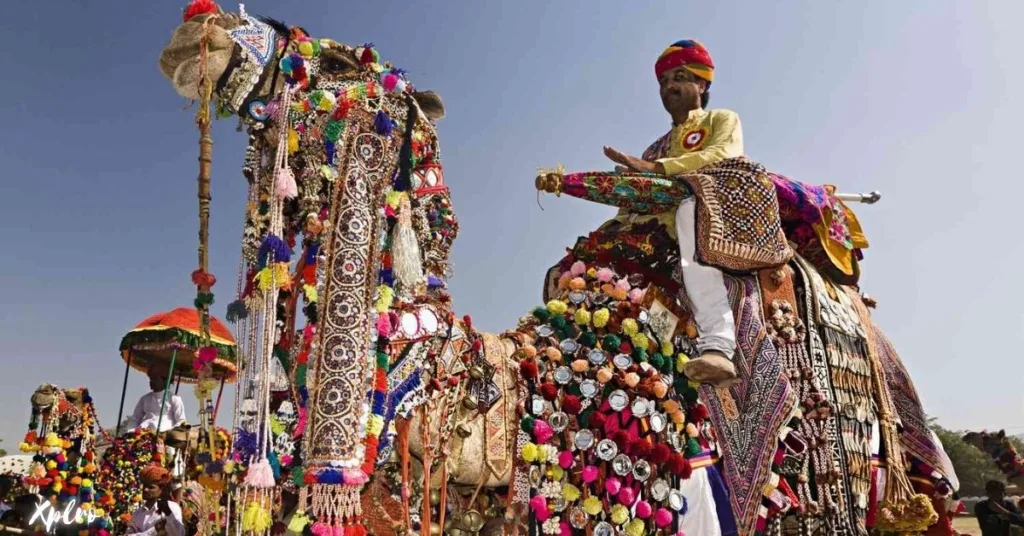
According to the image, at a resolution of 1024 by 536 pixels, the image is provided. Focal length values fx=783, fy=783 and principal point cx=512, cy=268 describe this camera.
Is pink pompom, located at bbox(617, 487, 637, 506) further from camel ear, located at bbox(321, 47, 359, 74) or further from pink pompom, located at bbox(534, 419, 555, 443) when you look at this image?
camel ear, located at bbox(321, 47, 359, 74)

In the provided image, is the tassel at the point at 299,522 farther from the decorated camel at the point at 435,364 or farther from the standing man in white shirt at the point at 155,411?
the standing man in white shirt at the point at 155,411

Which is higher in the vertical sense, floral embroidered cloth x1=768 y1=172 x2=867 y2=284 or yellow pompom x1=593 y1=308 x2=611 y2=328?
floral embroidered cloth x1=768 y1=172 x2=867 y2=284

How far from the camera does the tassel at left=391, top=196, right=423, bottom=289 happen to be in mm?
3193

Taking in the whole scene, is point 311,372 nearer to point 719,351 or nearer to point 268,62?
point 268,62

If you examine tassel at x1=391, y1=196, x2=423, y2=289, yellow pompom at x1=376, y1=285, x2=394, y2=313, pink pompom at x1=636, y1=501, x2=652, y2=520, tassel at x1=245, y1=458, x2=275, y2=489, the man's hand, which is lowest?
pink pompom at x1=636, y1=501, x2=652, y2=520

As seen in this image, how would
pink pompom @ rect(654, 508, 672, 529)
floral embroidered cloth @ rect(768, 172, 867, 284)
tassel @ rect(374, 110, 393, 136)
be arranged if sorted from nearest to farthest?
tassel @ rect(374, 110, 393, 136), pink pompom @ rect(654, 508, 672, 529), floral embroidered cloth @ rect(768, 172, 867, 284)

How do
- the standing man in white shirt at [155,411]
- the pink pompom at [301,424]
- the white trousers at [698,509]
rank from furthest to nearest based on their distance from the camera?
the standing man in white shirt at [155,411] → the white trousers at [698,509] → the pink pompom at [301,424]

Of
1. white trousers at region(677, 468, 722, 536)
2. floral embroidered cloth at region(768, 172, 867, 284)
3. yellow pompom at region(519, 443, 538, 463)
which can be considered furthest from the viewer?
floral embroidered cloth at region(768, 172, 867, 284)

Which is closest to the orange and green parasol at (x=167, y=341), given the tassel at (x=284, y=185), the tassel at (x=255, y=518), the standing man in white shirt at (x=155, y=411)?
the standing man in white shirt at (x=155, y=411)

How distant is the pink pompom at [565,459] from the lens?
3363mm

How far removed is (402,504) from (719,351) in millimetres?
1682

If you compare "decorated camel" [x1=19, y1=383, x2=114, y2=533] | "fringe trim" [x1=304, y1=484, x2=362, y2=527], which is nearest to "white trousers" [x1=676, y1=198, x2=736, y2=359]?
"fringe trim" [x1=304, y1=484, x2=362, y2=527]

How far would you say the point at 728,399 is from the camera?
12.9ft

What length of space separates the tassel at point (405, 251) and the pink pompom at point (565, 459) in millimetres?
965
